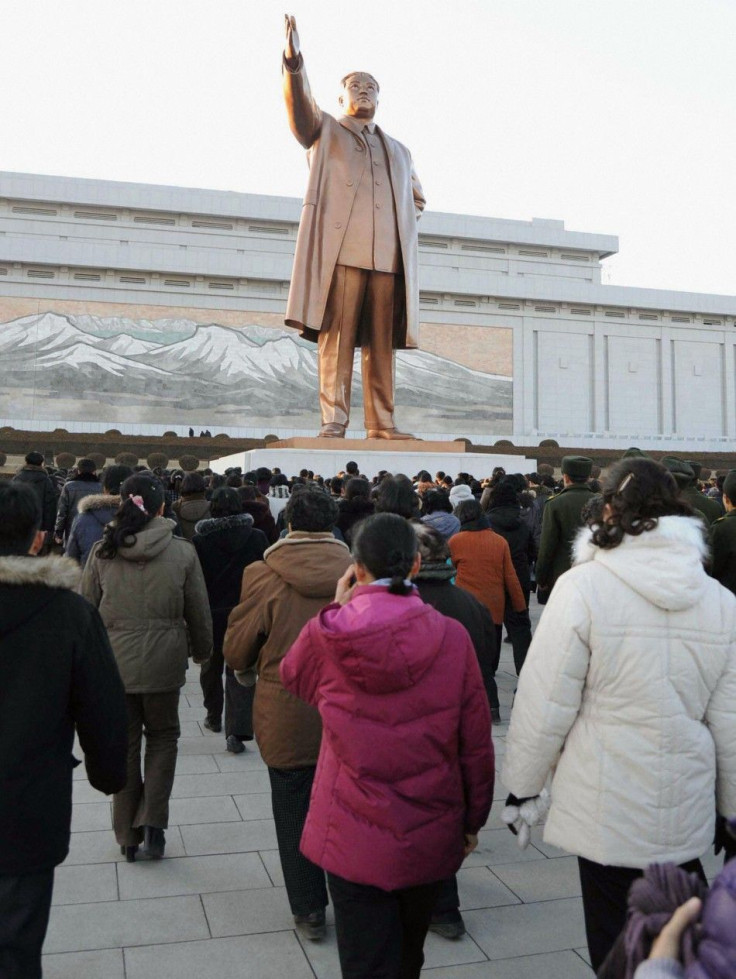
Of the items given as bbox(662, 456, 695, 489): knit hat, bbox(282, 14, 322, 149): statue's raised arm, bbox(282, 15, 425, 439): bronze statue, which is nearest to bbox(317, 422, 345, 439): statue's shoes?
bbox(282, 15, 425, 439): bronze statue

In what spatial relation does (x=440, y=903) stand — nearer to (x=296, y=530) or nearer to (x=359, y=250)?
(x=296, y=530)

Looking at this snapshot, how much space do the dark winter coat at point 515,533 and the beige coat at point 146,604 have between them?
2396mm

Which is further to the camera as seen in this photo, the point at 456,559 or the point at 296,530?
the point at 456,559

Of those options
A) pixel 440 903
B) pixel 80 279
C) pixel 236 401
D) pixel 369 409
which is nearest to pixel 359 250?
pixel 369 409

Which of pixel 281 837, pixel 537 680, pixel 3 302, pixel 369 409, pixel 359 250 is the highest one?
pixel 3 302

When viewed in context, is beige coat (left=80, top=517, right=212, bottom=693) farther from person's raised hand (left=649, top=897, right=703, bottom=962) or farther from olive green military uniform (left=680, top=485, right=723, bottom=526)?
olive green military uniform (left=680, top=485, right=723, bottom=526)

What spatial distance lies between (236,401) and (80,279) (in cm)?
586

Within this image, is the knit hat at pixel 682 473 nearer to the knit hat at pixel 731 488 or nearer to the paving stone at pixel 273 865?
the knit hat at pixel 731 488

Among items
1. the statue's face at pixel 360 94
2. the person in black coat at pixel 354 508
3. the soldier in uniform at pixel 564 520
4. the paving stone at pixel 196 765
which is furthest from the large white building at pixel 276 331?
the paving stone at pixel 196 765

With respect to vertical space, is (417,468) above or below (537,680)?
above

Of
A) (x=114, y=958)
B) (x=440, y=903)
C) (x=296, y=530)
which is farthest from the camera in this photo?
(x=296, y=530)

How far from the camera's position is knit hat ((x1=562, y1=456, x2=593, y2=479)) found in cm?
410

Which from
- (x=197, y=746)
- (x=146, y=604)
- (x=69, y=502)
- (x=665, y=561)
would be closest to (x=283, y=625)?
(x=146, y=604)

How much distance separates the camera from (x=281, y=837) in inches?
94.0
